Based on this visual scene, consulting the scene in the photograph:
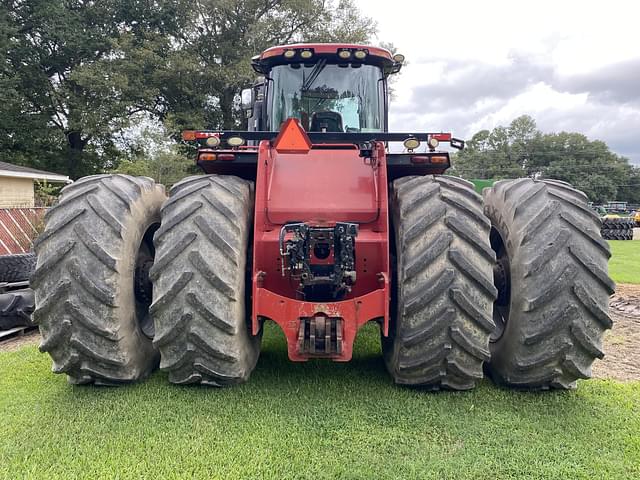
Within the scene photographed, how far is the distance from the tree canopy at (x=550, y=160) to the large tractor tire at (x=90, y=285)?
74.4m

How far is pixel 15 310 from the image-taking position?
5.37m

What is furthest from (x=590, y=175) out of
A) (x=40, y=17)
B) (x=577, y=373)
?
(x=577, y=373)

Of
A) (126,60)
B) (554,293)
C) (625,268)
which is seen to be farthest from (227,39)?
(554,293)

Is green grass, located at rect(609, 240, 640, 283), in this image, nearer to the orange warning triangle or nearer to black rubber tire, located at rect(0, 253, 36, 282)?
the orange warning triangle

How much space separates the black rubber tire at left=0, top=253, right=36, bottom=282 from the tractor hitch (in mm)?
4056

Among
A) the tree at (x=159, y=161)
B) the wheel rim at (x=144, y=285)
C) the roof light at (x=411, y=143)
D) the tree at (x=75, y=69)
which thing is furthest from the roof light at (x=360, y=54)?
the tree at (x=75, y=69)

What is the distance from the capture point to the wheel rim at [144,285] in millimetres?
3789

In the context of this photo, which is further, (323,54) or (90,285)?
(323,54)

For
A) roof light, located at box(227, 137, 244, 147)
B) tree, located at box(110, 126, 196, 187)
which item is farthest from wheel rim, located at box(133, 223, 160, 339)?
tree, located at box(110, 126, 196, 187)

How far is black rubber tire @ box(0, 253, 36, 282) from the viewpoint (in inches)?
228

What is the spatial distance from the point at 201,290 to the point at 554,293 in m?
2.27

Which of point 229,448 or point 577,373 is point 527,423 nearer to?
point 577,373

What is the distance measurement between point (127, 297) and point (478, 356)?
2.40m

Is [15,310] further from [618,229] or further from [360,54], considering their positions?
[618,229]
